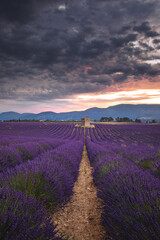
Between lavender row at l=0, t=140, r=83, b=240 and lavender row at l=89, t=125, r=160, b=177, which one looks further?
lavender row at l=89, t=125, r=160, b=177

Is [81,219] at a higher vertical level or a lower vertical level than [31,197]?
lower

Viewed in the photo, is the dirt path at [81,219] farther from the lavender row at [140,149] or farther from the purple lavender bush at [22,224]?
the lavender row at [140,149]

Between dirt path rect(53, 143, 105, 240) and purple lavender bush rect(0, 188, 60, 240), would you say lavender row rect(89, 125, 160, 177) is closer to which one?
dirt path rect(53, 143, 105, 240)

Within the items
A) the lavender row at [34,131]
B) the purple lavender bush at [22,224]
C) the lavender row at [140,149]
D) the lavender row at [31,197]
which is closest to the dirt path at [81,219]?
the lavender row at [31,197]

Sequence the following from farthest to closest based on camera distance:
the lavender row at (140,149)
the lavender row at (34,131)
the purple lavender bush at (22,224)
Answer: the lavender row at (34,131) → the lavender row at (140,149) → the purple lavender bush at (22,224)

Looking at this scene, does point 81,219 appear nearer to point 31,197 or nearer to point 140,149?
point 31,197

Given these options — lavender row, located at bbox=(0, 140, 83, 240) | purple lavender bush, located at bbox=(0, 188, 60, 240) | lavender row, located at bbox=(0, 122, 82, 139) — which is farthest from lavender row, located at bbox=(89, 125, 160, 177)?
lavender row, located at bbox=(0, 122, 82, 139)

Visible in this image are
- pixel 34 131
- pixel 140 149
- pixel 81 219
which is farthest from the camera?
pixel 34 131

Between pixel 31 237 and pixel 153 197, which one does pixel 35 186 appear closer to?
pixel 31 237

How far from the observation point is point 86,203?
2686 mm

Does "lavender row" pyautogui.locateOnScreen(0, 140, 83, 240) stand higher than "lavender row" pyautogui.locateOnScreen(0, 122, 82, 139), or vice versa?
"lavender row" pyautogui.locateOnScreen(0, 140, 83, 240)

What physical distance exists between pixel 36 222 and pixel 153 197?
126cm

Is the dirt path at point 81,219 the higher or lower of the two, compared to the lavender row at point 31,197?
lower

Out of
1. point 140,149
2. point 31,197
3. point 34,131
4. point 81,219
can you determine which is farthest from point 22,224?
point 34,131
